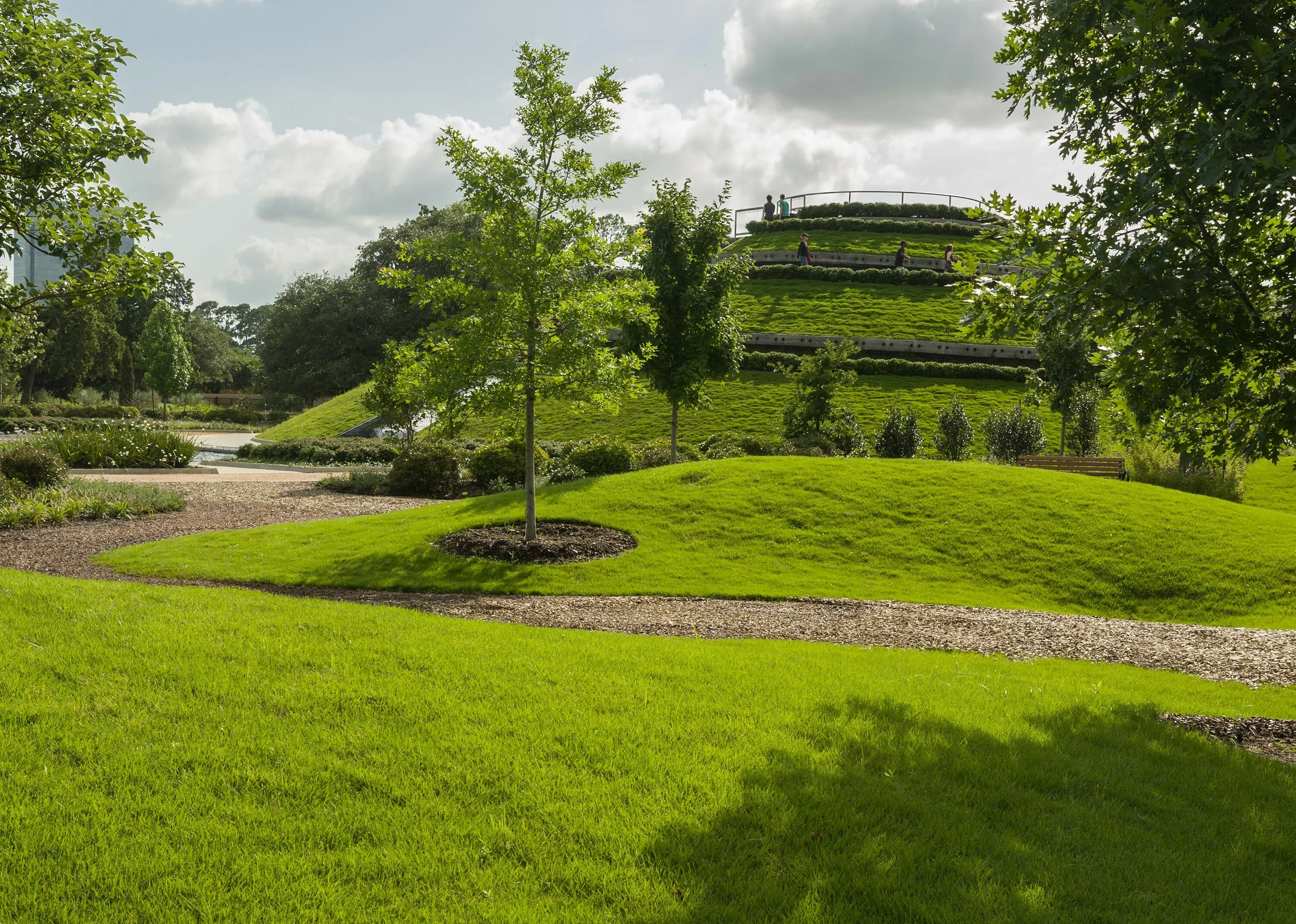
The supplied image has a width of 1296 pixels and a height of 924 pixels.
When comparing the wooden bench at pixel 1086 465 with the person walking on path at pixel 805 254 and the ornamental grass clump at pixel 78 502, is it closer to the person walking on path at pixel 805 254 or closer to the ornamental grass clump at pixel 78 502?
the ornamental grass clump at pixel 78 502

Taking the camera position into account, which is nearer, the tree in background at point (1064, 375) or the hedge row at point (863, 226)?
the tree in background at point (1064, 375)

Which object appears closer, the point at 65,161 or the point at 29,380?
the point at 65,161

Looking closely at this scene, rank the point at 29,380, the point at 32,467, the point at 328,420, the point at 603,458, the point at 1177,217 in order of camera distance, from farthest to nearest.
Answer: the point at 29,380 < the point at 328,420 < the point at 603,458 < the point at 32,467 < the point at 1177,217

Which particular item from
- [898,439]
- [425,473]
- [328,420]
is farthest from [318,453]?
[898,439]

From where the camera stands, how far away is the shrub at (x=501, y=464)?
921 inches

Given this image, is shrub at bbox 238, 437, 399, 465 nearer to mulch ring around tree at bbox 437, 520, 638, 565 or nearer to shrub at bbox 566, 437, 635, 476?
shrub at bbox 566, 437, 635, 476

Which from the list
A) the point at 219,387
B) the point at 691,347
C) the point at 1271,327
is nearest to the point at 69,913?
the point at 1271,327

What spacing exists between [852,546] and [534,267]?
7.53 m

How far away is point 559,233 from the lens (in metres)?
13.7

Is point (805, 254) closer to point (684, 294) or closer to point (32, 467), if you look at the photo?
point (684, 294)

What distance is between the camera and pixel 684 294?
880 inches

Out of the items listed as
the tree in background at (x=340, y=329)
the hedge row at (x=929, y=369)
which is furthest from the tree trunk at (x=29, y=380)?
the hedge row at (x=929, y=369)

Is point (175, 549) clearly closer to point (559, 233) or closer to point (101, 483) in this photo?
point (101, 483)

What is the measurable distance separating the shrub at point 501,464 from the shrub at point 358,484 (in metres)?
2.96
